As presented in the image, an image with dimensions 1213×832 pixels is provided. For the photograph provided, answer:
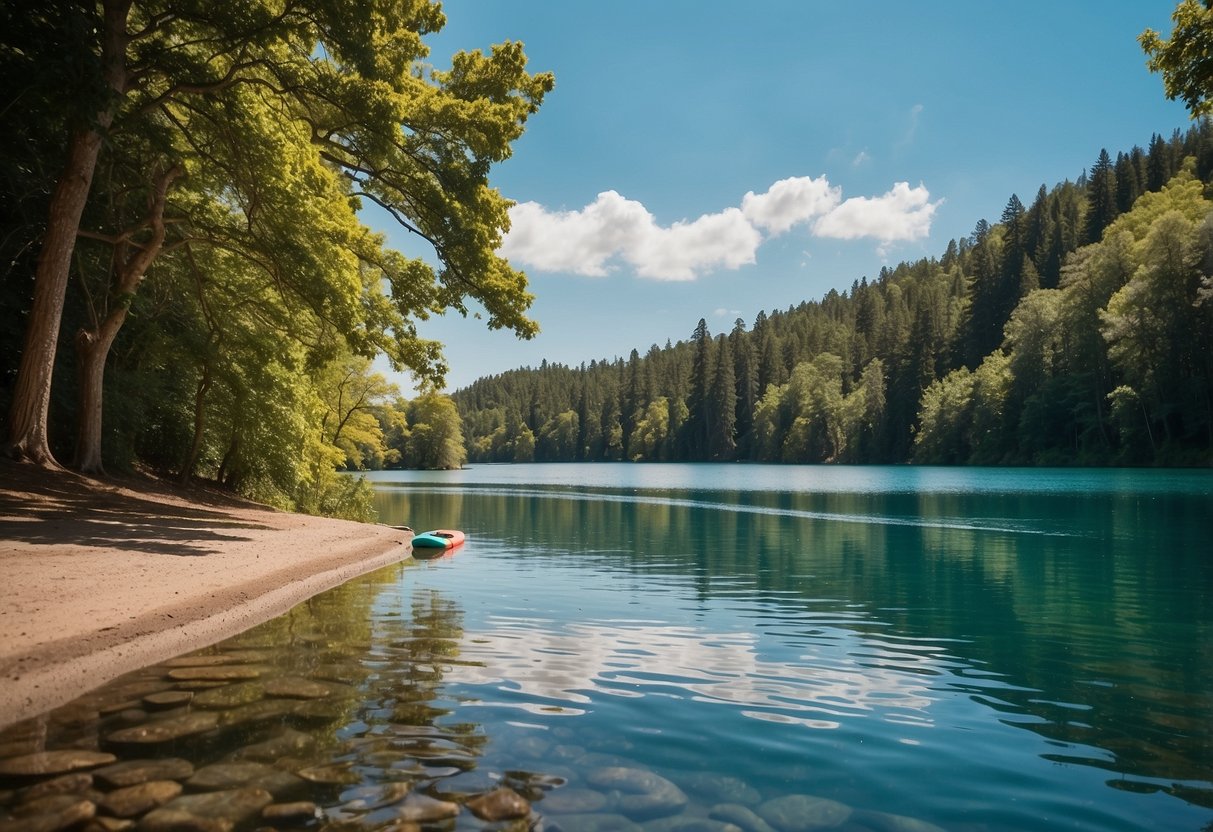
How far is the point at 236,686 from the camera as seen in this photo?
25.0ft

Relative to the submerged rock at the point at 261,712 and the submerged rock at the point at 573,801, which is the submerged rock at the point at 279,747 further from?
the submerged rock at the point at 573,801

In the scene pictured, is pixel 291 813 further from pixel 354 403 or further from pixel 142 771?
pixel 354 403

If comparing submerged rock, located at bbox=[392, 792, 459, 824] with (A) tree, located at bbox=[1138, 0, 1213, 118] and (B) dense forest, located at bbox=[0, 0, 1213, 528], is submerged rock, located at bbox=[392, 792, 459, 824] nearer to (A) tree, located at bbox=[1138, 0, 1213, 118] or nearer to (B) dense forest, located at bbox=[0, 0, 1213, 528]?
(B) dense forest, located at bbox=[0, 0, 1213, 528]

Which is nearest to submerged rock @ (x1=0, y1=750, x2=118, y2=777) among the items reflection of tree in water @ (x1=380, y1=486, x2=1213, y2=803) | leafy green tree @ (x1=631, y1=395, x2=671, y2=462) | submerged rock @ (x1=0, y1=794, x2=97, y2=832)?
submerged rock @ (x1=0, y1=794, x2=97, y2=832)

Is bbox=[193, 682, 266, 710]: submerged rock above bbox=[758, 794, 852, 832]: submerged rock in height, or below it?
above

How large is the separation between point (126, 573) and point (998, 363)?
9524 centimetres

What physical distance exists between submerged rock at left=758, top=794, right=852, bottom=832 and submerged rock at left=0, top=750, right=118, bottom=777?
4545 millimetres

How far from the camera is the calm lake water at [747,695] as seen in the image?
5562 millimetres

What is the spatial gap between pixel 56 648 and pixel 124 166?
15376mm

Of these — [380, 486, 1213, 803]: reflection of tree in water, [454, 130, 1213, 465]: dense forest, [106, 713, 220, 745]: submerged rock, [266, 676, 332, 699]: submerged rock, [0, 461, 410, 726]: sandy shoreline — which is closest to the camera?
[106, 713, 220, 745]: submerged rock

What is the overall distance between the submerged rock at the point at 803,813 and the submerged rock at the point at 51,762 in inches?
179

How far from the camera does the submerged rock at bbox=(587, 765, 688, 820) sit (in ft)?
17.2

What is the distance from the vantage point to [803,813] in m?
5.34

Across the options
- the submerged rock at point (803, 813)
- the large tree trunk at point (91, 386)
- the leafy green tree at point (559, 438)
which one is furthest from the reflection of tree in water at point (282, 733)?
the leafy green tree at point (559, 438)
